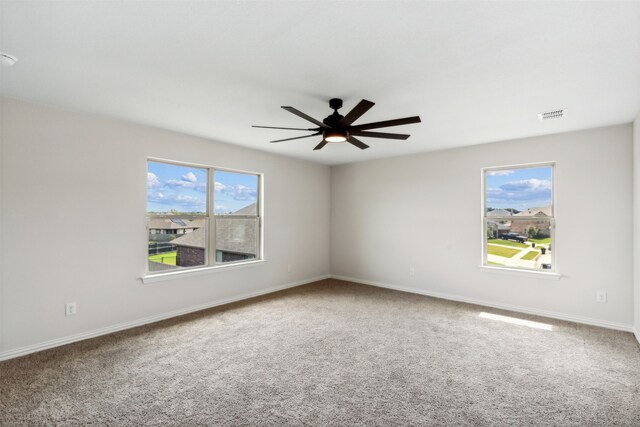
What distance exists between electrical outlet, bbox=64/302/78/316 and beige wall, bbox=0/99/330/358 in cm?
4

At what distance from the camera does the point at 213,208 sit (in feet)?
14.8

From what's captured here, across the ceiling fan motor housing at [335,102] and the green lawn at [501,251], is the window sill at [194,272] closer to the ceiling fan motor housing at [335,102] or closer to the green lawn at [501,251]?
the ceiling fan motor housing at [335,102]

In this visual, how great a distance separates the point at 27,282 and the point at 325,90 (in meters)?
3.34

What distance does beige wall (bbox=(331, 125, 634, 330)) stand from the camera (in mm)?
3646

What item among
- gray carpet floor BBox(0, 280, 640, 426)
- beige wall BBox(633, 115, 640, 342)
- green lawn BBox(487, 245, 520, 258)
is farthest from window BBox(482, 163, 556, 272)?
gray carpet floor BBox(0, 280, 640, 426)

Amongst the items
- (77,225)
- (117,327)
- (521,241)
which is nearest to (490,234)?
(521,241)

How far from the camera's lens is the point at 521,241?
439cm

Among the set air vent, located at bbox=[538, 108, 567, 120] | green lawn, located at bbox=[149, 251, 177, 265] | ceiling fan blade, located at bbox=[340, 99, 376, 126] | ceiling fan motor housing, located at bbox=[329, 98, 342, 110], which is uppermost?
air vent, located at bbox=[538, 108, 567, 120]

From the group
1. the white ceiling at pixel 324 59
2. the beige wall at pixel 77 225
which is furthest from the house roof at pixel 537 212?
the beige wall at pixel 77 225

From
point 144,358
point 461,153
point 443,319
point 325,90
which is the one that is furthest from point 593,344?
point 144,358

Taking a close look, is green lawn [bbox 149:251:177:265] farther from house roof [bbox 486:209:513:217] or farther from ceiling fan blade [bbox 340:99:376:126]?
house roof [bbox 486:209:513:217]

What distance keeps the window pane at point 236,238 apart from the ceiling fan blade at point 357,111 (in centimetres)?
279

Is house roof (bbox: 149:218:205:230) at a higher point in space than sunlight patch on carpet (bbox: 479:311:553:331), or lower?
higher

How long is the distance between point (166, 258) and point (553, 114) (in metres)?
4.85
